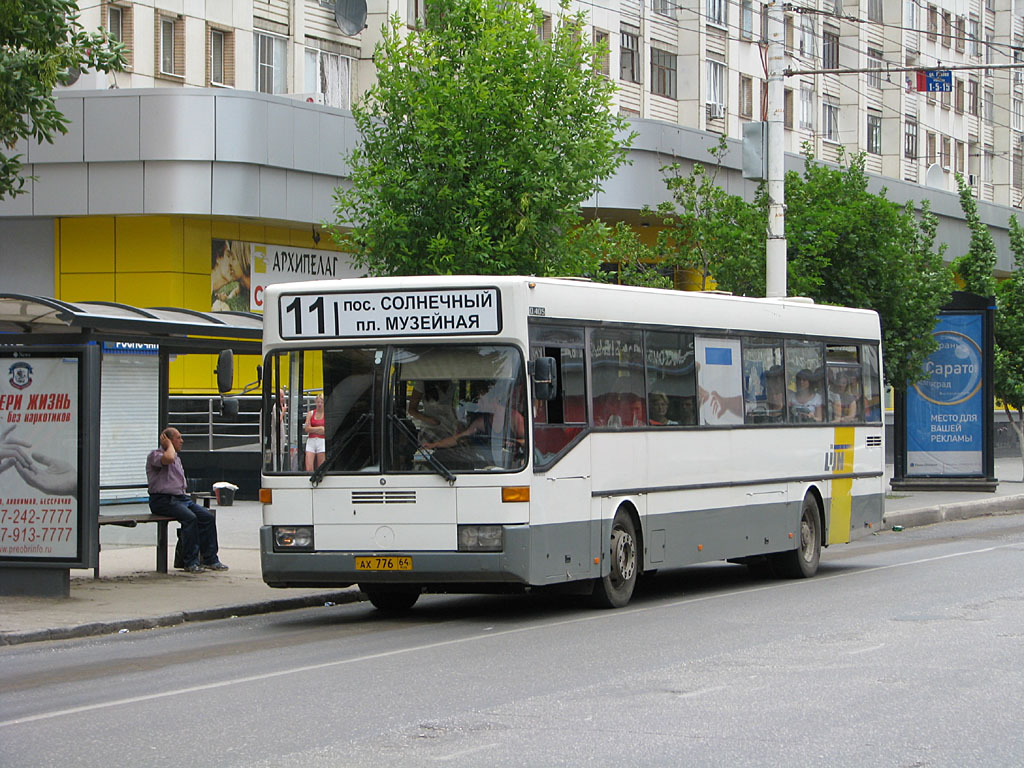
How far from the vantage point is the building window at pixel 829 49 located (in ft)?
168

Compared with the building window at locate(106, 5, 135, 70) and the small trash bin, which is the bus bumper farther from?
the building window at locate(106, 5, 135, 70)

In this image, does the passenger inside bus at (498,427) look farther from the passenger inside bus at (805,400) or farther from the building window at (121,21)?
the building window at (121,21)

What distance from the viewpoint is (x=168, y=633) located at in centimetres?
1296

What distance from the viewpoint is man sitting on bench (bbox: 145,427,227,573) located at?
16250 mm

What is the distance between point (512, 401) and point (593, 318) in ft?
4.74

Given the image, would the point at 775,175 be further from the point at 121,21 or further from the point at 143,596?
the point at 121,21

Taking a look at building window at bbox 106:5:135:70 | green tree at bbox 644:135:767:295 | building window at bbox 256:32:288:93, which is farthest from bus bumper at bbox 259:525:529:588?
building window at bbox 256:32:288:93

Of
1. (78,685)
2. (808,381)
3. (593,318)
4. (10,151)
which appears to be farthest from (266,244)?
(78,685)

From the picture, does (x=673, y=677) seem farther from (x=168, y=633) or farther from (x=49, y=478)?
(x=49, y=478)

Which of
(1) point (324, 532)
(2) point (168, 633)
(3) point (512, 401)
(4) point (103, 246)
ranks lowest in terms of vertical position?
(2) point (168, 633)

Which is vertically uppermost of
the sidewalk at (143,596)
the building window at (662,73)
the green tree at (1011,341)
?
the building window at (662,73)

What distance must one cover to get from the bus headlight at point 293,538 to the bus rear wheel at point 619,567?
2.56m

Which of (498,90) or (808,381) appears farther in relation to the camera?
(498,90)

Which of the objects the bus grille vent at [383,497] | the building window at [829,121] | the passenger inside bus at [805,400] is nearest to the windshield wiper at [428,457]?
the bus grille vent at [383,497]
